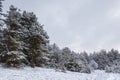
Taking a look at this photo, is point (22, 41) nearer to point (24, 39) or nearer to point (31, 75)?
point (24, 39)

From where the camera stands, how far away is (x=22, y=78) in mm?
15109

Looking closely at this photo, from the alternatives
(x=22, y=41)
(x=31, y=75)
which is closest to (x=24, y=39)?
(x=22, y=41)

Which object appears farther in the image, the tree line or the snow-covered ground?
the tree line

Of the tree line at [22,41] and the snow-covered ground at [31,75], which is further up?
the tree line at [22,41]

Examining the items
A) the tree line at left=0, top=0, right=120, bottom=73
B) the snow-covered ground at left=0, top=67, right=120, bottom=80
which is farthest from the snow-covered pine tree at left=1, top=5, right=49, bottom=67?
the snow-covered ground at left=0, top=67, right=120, bottom=80

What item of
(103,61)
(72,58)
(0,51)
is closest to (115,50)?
(103,61)

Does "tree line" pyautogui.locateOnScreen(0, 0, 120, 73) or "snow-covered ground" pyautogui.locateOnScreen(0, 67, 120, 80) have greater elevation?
"tree line" pyautogui.locateOnScreen(0, 0, 120, 73)

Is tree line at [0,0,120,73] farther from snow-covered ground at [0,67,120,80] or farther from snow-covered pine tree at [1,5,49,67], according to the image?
snow-covered ground at [0,67,120,80]

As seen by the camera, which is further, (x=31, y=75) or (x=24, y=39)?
(x=24, y=39)

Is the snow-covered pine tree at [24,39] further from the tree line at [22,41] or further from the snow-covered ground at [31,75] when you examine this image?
the snow-covered ground at [31,75]

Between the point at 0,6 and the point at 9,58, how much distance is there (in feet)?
21.2

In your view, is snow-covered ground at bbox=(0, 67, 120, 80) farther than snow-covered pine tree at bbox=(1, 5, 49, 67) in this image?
No

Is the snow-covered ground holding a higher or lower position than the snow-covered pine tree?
lower

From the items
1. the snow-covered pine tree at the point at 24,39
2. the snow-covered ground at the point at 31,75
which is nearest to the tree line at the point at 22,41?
the snow-covered pine tree at the point at 24,39
